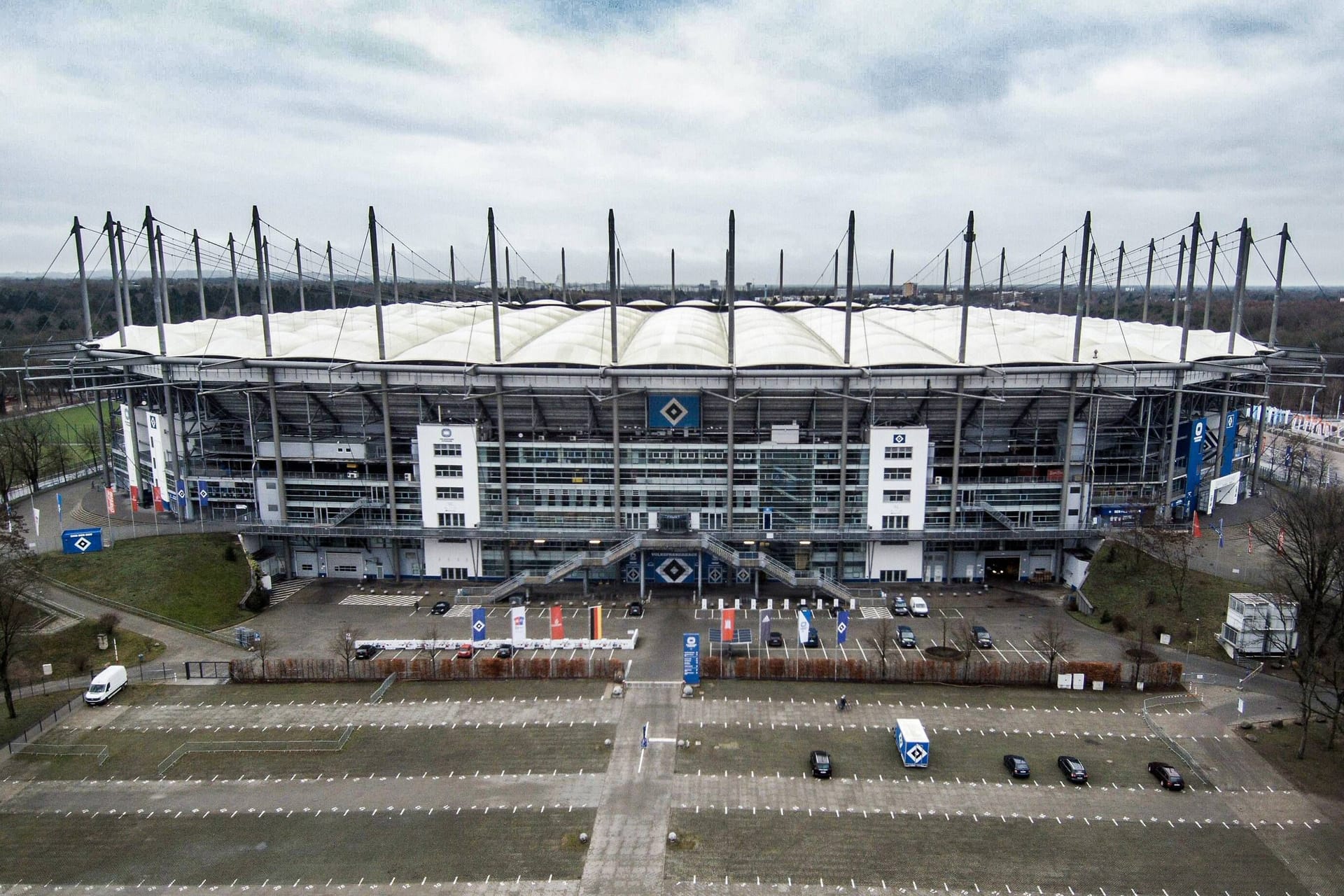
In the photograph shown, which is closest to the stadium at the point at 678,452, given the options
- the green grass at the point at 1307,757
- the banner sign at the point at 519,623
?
the banner sign at the point at 519,623

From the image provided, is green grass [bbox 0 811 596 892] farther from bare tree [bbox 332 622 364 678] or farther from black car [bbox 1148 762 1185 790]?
black car [bbox 1148 762 1185 790]

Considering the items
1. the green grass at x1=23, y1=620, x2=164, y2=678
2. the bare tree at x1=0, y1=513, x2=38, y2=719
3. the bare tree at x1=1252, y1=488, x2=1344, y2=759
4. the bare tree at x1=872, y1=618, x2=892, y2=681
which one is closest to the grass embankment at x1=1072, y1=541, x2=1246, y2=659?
the bare tree at x1=1252, y1=488, x2=1344, y2=759

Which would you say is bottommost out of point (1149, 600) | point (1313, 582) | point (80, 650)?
point (80, 650)

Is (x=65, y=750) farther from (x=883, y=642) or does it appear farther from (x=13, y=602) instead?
(x=883, y=642)

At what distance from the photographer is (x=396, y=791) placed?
1534 inches

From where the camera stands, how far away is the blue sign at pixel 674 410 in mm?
67750

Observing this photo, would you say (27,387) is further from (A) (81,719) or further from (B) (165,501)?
(A) (81,719)

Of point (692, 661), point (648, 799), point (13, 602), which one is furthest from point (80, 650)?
point (648, 799)

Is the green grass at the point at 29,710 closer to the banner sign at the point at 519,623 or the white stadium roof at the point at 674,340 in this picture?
the banner sign at the point at 519,623

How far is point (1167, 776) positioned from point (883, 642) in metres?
17.8

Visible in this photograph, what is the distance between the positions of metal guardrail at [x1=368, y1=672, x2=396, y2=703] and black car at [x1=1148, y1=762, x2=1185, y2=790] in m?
44.7

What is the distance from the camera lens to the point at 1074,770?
39562mm

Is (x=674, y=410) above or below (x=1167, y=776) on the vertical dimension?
above

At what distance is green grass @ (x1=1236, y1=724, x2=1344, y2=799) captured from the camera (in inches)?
1542
